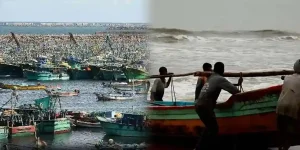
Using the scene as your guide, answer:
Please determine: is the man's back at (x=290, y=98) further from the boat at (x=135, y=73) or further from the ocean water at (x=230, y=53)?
the ocean water at (x=230, y=53)

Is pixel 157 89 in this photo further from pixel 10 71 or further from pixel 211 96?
pixel 10 71

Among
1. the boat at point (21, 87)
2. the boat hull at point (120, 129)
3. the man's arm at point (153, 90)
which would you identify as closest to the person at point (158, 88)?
the man's arm at point (153, 90)

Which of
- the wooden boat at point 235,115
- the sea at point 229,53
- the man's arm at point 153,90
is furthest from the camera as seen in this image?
the sea at point 229,53

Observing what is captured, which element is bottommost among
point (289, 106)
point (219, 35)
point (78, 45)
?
point (289, 106)

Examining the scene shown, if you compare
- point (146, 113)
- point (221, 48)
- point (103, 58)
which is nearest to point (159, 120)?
point (146, 113)

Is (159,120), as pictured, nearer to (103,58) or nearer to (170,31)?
(103,58)

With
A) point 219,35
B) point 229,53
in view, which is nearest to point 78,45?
point 219,35
